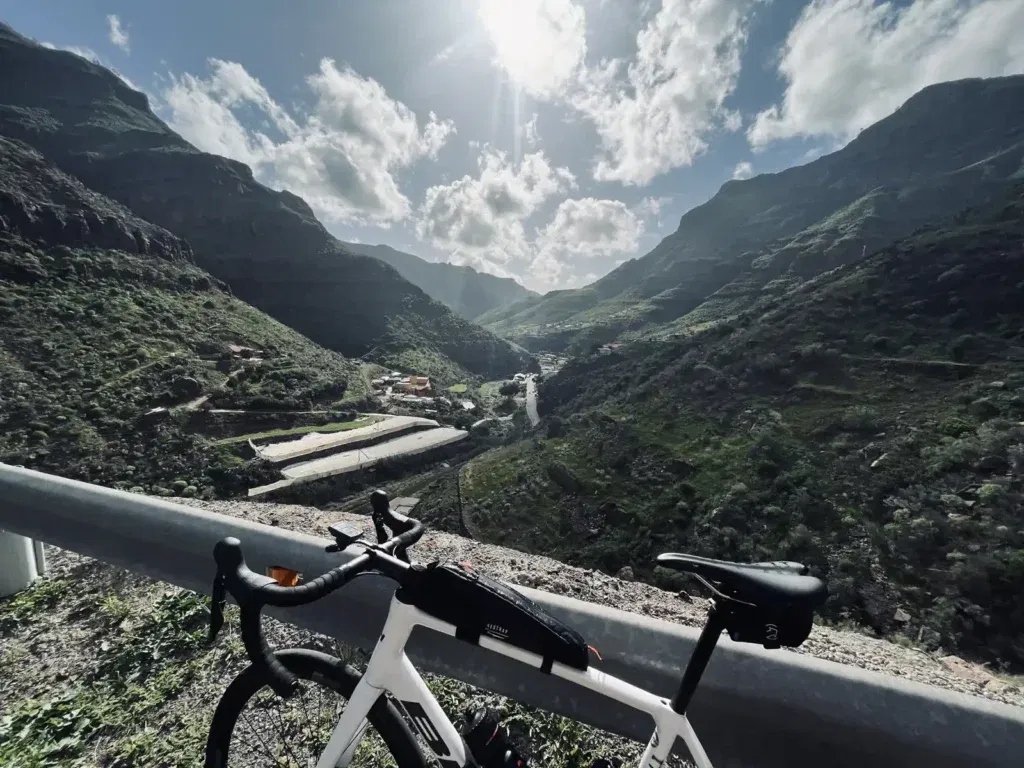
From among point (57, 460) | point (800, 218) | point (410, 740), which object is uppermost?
point (800, 218)

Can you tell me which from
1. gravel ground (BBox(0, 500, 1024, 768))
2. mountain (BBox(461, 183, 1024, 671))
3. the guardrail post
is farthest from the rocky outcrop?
gravel ground (BBox(0, 500, 1024, 768))

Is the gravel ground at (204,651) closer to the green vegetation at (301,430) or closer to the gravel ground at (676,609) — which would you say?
the gravel ground at (676,609)

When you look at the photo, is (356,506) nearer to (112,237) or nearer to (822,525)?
(822,525)

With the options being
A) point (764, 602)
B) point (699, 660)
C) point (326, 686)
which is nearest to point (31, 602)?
point (326, 686)

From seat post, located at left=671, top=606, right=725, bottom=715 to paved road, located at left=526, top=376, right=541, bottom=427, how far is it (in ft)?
207

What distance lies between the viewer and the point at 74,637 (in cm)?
291

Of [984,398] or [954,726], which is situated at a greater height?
[984,398]

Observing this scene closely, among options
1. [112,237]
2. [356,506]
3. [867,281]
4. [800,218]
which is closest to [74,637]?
[356,506]

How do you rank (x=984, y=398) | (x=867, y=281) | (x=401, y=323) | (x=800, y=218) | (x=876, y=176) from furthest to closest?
(x=800, y=218) < (x=876, y=176) < (x=401, y=323) < (x=867, y=281) < (x=984, y=398)

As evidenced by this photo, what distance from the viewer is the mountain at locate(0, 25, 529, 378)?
267ft

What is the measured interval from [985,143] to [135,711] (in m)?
200

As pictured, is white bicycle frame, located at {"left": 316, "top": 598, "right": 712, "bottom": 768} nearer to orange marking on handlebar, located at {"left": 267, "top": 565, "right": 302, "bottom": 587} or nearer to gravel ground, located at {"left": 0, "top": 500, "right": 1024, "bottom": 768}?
orange marking on handlebar, located at {"left": 267, "top": 565, "right": 302, "bottom": 587}

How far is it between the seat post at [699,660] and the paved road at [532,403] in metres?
63.0

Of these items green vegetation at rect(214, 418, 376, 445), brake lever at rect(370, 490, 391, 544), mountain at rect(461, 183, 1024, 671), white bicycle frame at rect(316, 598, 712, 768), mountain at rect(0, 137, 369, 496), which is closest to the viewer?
white bicycle frame at rect(316, 598, 712, 768)
